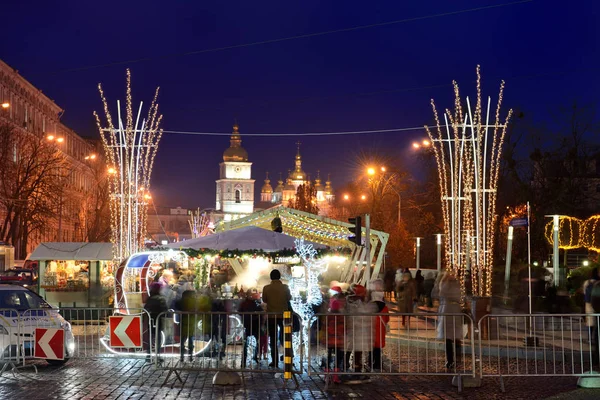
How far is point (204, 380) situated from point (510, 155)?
128 feet

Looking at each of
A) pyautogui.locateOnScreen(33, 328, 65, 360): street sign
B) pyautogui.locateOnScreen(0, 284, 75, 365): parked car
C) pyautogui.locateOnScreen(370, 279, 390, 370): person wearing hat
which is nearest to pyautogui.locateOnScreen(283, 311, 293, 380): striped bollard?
pyautogui.locateOnScreen(370, 279, 390, 370): person wearing hat

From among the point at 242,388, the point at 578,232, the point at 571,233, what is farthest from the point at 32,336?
the point at 578,232

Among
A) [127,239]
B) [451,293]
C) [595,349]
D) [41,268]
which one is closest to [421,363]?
[451,293]

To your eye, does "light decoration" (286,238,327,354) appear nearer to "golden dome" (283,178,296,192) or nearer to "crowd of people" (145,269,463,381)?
"crowd of people" (145,269,463,381)

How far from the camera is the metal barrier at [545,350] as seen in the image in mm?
14336

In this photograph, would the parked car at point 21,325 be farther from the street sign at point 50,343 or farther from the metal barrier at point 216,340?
the metal barrier at point 216,340

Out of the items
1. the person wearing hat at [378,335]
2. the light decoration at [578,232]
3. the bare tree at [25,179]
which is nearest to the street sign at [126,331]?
the person wearing hat at [378,335]

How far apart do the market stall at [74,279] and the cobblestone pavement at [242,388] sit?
1358 centimetres

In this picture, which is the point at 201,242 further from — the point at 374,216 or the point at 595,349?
the point at 374,216

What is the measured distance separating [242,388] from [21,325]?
4.24 m

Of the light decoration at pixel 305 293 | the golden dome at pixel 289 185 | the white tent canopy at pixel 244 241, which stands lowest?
the light decoration at pixel 305 293

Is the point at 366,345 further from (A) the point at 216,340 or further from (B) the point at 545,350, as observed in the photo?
(B) the point at 545,350

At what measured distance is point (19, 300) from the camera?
56.6ft

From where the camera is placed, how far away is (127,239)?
91.3ft
